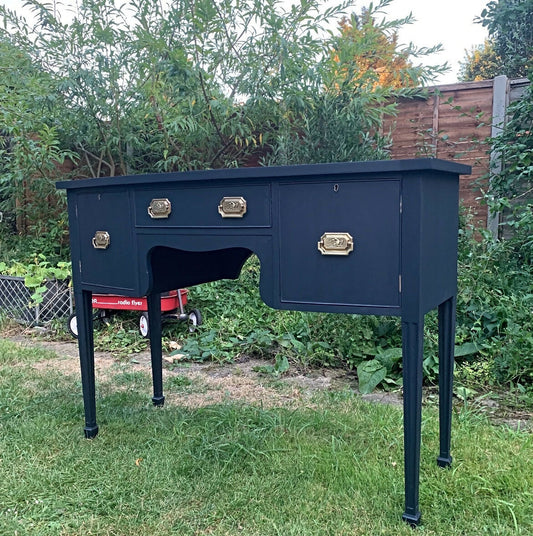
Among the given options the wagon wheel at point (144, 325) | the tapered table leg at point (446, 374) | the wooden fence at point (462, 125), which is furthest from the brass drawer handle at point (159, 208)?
the wooden fence at point (462, 125)

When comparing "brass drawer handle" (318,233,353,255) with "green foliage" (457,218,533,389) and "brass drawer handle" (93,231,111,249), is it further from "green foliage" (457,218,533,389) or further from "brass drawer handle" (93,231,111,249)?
"green foliage" (457,218,533,389)

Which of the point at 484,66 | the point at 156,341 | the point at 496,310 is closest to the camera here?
the point at 156,341

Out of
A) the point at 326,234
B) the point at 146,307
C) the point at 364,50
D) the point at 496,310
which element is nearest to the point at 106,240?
the point at 326,234

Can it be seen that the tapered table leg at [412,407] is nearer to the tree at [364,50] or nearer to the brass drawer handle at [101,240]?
the brass drawer handle at [101,240]

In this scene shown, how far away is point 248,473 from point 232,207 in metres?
0.90

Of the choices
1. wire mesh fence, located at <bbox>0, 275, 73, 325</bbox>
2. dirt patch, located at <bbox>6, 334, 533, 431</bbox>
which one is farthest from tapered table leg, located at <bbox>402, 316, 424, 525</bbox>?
wire mesh fence, located at <bbox>0, 275, 73, 325</bbox>

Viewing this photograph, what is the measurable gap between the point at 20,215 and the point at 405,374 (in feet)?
14.7

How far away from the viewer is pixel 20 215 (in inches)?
192

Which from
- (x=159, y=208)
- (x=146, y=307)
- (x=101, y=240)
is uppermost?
(x=159, y=208)

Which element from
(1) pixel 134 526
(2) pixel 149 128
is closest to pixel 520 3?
(2) pixel 149 128

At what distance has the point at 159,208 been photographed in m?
1.75

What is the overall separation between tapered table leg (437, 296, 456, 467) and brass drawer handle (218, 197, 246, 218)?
0.75 m

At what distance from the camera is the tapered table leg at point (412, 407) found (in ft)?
4.51

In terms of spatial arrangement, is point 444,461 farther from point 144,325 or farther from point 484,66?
point 484,66
